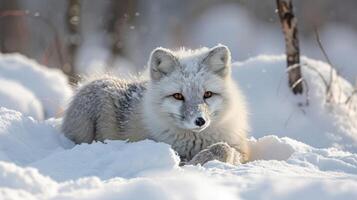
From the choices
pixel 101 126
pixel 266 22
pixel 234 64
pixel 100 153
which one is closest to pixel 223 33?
pixel 266 22

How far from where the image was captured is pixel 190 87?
18.5 feet

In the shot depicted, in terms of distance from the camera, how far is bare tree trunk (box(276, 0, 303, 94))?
26.0ft

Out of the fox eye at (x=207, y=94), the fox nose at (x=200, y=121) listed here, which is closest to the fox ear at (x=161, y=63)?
the fox eye at (x=207, y=94)

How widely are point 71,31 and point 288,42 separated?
680cm

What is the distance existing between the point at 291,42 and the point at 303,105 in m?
0.75

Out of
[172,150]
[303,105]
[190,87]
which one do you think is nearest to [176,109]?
[190,87]

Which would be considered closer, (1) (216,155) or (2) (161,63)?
(1) (216,155)

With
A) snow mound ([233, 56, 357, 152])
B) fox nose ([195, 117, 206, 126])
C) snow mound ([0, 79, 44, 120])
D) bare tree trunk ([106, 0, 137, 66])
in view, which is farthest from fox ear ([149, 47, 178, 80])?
bare tree trunk ([106, 0, 137, 66])

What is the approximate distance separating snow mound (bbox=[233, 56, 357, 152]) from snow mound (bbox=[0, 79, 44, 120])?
97.7 inches

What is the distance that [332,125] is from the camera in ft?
24.7

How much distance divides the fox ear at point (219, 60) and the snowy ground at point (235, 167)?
0.71m

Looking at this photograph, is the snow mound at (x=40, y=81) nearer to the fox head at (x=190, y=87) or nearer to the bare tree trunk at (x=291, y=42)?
the bare tree trunk at (x=291, y=42)

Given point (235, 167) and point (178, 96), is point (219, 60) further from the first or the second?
point (235, 167)

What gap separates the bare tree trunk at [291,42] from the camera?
26.0ft
